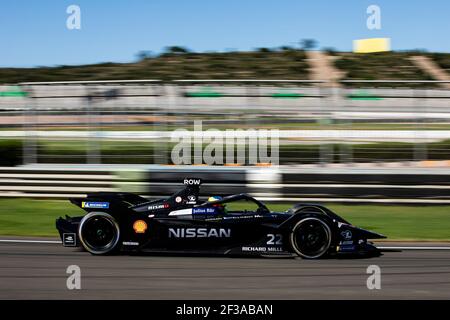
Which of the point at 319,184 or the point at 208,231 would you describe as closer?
the point at 208,231

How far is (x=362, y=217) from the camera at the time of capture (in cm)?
1193

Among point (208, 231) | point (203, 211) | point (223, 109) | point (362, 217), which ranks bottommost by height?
point (362, 217)

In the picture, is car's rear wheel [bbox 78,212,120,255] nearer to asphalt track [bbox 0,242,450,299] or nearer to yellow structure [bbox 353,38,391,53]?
asphalt track [bbox 0,242,450,299]

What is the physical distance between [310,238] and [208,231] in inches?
47.3

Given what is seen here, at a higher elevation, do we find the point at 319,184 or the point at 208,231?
the point at 319,184

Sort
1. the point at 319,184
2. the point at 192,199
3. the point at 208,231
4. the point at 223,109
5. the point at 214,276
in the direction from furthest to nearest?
the point at 223,109 < the point at 319,184 < the point at 192,199 < the point at 208,231 < the point at 214,276

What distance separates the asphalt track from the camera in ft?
20.9

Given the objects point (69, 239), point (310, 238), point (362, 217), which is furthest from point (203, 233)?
point (362, 217)

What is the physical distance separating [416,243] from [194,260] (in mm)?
3463

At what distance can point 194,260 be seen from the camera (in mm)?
7996

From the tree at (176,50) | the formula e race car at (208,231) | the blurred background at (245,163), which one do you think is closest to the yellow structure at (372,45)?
the tree at (176,50)

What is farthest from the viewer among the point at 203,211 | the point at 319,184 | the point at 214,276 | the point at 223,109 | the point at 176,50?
the point at 176,50

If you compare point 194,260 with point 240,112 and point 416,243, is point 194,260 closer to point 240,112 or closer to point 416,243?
point 416,243

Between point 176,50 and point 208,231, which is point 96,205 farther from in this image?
point 176,50
